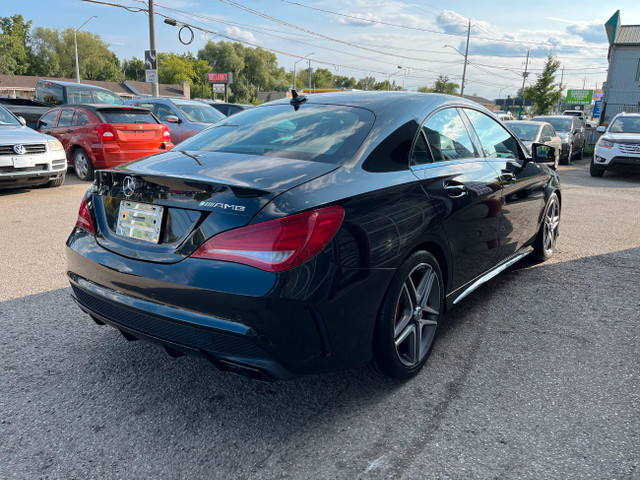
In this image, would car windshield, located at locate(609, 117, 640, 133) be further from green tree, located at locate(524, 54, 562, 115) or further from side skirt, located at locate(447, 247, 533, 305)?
green tree, located at locate(524, 54, 562, 115)

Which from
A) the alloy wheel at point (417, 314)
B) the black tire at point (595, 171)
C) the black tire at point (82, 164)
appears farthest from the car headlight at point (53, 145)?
the black tire at point (595, 171)

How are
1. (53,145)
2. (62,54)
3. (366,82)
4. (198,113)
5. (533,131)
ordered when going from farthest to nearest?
(366,82) < (62,54) < (533,131) < (198,113) < (53,145)

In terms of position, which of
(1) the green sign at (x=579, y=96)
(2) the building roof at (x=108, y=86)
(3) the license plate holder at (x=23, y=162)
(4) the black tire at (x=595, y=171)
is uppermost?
(1) the green sign at (x=579, y=96)

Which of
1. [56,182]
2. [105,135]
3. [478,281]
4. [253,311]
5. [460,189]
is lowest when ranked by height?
[56,182]

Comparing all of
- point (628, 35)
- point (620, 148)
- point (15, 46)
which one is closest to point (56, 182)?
point (620, 148)

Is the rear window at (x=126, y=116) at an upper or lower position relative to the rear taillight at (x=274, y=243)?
upper

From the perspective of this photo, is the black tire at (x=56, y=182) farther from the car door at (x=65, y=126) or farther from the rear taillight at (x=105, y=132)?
the car door at (x=65, y=126)

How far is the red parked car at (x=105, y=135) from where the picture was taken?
972cm

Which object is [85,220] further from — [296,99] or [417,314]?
[417,314]

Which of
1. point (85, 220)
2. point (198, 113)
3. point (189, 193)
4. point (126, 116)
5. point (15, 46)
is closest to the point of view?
point (189, 193)

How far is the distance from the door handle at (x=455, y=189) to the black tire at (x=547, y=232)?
2.04 meters

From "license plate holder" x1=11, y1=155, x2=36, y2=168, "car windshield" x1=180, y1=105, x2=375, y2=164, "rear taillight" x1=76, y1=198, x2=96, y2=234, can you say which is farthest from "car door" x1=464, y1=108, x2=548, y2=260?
"license plate holder" x1=11, y1=155, x2=36, y2=168

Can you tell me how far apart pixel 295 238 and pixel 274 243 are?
0.09 metres

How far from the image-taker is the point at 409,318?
278cm
